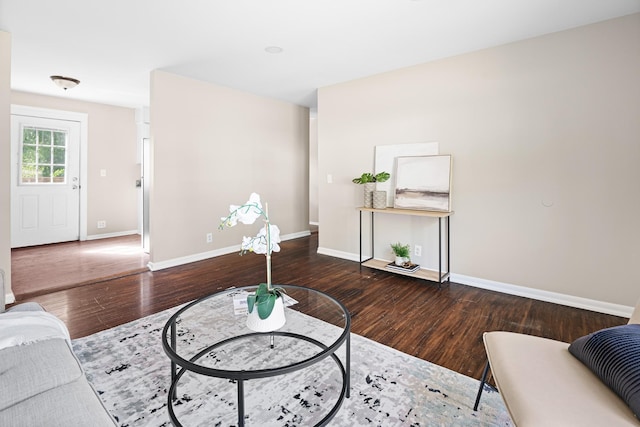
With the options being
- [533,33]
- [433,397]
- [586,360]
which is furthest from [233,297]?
[533,33]

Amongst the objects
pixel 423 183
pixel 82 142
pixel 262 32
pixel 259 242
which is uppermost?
pixel 262 32

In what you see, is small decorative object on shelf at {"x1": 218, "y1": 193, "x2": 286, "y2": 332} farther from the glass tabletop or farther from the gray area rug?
the gray area rug

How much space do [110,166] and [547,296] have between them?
6836 mm

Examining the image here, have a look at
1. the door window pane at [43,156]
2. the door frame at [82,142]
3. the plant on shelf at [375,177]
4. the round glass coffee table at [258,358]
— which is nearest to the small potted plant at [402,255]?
the plant on shelf at [375,177]

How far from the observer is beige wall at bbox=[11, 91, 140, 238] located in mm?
5562

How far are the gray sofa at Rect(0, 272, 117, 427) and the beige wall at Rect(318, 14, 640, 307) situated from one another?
3.31 meters

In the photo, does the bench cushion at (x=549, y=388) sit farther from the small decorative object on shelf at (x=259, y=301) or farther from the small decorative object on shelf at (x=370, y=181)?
the small decorative object on shelf at (x=370, y=181)

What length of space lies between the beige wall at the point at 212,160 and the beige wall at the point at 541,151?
216 cm

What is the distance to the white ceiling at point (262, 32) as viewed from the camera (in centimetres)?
243

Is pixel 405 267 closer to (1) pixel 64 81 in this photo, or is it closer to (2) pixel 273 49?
(2) pixel 273 49

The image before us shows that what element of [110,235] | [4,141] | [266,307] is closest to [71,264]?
[4,141]

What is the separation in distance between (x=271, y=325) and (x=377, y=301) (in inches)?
63.3

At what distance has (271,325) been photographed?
4.92 feet

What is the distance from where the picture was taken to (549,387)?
1079mm
